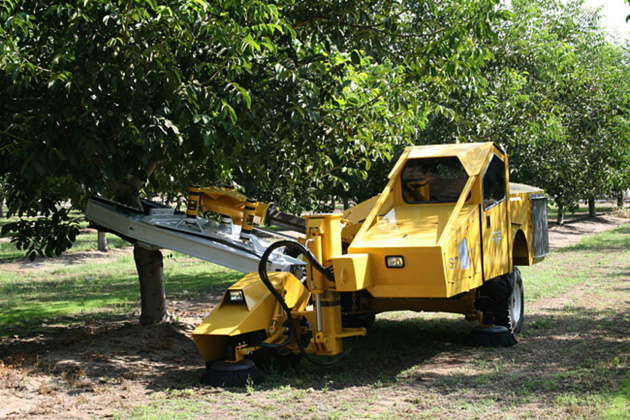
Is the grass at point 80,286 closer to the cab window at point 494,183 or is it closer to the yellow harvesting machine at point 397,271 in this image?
the yellow harvesting machine at point 397,271

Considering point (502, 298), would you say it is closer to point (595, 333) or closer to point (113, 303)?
point (595, 333)

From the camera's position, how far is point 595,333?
31.1 feet

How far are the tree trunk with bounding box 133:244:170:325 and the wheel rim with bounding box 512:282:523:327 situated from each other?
5.00 meters

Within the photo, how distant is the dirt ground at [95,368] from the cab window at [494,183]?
6.50 feet

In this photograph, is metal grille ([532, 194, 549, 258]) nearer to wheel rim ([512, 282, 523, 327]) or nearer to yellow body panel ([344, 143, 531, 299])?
yellow body panel ([344, 143, 531, 299])

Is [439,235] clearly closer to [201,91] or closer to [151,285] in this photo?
[201,91]

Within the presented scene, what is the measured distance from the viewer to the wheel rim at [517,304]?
947 cm

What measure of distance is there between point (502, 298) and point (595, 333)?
1631mm

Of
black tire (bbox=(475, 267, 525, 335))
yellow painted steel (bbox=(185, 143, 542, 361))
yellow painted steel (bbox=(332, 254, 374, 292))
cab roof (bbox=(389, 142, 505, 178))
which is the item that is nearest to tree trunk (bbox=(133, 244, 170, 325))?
yellow painted steel (bbox=(185, 143, 542, 361))

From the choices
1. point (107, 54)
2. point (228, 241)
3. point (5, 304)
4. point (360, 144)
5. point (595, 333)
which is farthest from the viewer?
point (5, 304)

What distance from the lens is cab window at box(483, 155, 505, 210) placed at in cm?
848

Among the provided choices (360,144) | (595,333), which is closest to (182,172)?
(360,144)

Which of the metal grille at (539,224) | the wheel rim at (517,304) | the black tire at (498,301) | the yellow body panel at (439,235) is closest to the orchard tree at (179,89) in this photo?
the yellow body panel at (439,235)

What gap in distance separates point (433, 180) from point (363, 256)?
215 cm
